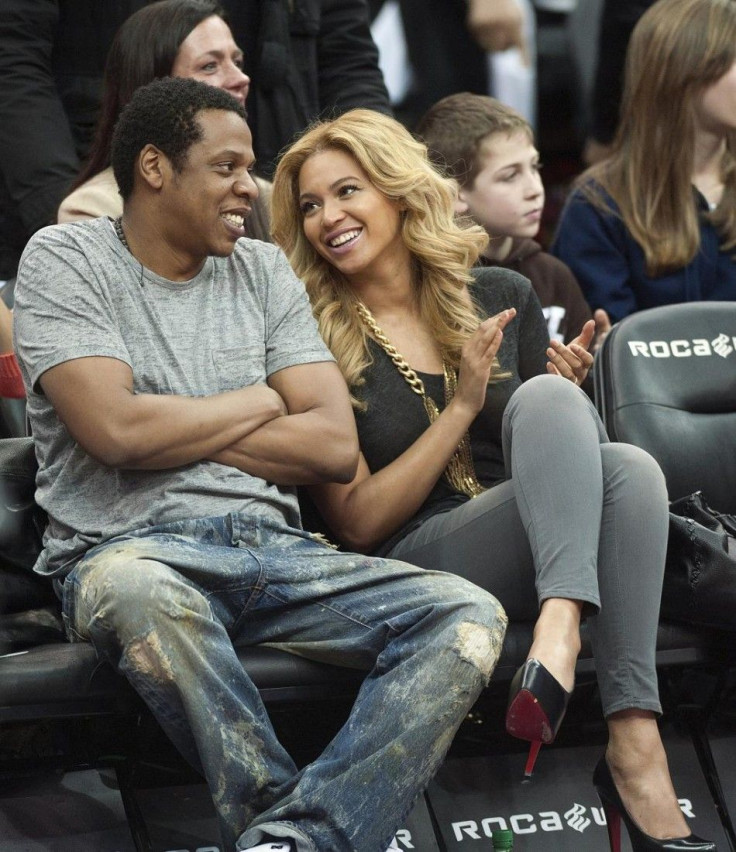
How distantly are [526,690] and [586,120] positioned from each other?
338 cm

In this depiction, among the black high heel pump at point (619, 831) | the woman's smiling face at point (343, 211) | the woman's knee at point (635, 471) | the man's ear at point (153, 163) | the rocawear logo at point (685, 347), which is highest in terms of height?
the man's ear at point (153, 163)

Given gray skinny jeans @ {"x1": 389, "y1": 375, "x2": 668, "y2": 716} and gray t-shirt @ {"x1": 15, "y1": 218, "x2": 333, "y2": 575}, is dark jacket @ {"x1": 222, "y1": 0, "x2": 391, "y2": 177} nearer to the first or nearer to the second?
gray t-shirt @ {"x1": 15, "y1": 218, "x2": 333, "y2": 575}

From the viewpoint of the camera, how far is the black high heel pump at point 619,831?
9.14 feet

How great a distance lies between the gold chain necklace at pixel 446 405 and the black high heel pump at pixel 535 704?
0.76 metres

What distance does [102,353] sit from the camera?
2885mm

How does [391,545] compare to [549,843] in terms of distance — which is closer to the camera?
[549,843]

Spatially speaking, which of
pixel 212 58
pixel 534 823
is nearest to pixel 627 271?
pixel 212 58

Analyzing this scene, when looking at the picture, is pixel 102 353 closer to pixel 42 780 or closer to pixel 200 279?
pixel 200 279

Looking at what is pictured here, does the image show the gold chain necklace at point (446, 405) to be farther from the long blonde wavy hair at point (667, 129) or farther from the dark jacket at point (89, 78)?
the long blonde wavy hair at point (667, 129)

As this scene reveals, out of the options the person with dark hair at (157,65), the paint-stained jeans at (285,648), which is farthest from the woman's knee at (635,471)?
the person with dark hair at (157,65)

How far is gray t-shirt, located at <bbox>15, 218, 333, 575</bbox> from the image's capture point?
2916 millimetres

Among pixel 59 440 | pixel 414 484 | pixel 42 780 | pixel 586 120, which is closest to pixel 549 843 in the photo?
pixel 414 484

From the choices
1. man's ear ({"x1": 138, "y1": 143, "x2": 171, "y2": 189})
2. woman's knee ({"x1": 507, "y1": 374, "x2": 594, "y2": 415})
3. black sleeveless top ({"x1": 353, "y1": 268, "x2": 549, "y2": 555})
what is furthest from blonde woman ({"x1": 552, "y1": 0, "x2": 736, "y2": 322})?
man's ear ({"x1": 138, "y1": 143, "x2": 171, "y2": 189})

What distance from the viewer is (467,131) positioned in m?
4.38
